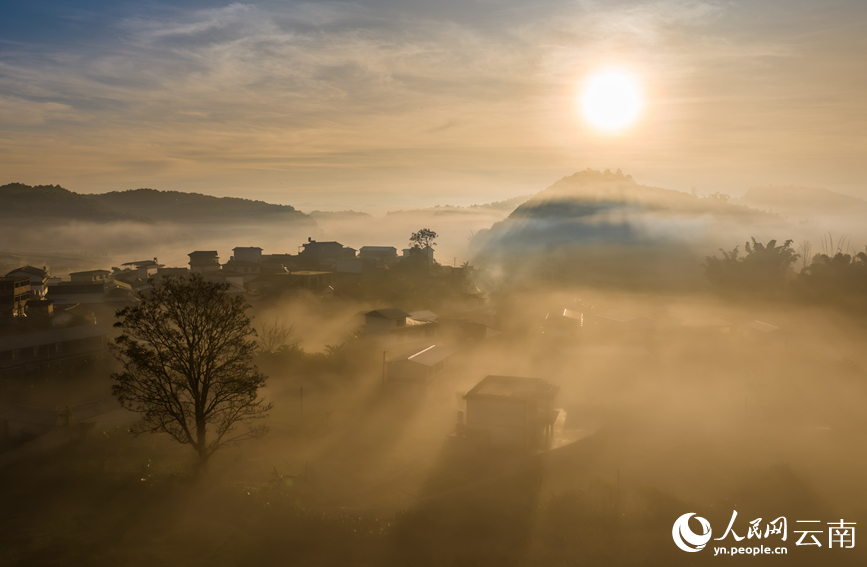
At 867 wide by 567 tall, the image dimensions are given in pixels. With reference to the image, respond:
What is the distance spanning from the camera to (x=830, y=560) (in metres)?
14.1

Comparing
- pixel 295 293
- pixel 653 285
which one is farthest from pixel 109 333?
pixel 653 285

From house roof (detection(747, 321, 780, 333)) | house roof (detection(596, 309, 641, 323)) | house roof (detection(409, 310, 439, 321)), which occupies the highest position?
house roof (detection(409, 310, 439, 321))

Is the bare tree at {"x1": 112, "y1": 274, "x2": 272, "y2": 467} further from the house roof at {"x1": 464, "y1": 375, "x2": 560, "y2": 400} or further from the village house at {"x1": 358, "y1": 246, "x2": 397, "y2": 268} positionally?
the village house at {"x1": 358, "y1": 246, "x2": 397, "y2": 268}

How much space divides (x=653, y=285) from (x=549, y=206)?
66.1 meters

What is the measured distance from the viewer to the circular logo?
46.2 ft

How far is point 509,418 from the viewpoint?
20031 mm

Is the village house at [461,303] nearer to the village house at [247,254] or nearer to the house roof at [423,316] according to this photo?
the house roof at [423,316]

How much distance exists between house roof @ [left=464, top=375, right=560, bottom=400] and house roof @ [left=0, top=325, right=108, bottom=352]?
871 inches

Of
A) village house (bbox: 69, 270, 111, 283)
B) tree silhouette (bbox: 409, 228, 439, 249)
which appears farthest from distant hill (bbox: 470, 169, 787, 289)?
village house (bbox: 69, 270, 111, 283)

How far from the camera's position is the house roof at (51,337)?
24.7 m

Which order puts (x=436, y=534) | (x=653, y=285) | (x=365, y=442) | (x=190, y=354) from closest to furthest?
(x=436, y=534) → (x=190, y=354) → (x=365, y=442) → (x=653, y=285)

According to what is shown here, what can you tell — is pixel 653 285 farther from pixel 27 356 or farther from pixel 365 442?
pixel 27 356

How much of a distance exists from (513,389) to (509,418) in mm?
1924

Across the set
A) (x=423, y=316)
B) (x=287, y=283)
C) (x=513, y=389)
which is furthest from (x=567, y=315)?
A: (x=287, y=283)
